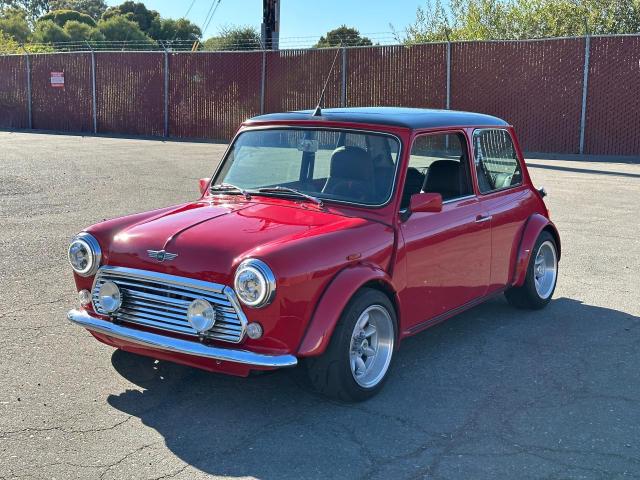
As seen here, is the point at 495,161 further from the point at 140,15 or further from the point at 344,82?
the point at 140,15

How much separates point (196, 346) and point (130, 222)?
114cm

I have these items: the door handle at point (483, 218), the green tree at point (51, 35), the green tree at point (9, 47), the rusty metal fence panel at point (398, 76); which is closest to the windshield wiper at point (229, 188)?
the door handle at point (483, 218)

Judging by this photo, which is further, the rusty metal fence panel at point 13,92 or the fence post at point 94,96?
the rusty metal fence panel at point 13,92

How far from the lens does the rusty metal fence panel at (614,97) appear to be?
61.3ft

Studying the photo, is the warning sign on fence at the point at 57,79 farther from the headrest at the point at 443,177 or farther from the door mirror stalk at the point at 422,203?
the door mirror stalk at the point at 422,203

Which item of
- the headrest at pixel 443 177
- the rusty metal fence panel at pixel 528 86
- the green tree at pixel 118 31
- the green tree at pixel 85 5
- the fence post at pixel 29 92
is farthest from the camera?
the green tree at pixel 85 5

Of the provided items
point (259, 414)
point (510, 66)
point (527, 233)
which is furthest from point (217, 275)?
point (510, 66)

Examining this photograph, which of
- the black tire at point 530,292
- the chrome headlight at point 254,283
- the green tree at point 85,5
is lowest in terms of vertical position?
the black tire at point 530,292

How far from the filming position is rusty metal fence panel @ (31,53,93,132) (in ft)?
87.9

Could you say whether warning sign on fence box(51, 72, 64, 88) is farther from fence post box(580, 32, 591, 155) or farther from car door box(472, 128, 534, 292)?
car door box(472, 128, 534, 292)

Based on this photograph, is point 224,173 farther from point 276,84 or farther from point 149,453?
point 276,84

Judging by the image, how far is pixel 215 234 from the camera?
14.0 ft

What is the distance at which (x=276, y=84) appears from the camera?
79.2 ft

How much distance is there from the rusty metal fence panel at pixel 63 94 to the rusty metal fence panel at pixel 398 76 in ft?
32.7
